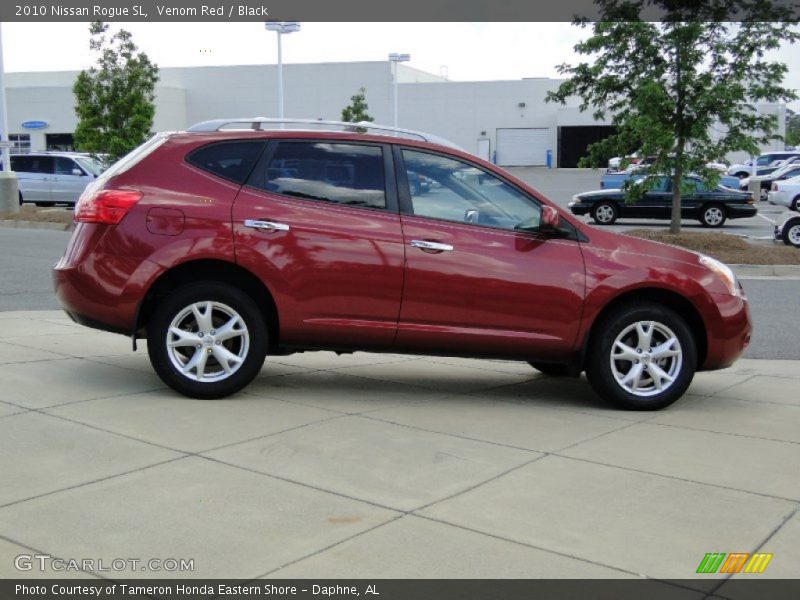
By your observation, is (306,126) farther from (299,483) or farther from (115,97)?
(115,97)

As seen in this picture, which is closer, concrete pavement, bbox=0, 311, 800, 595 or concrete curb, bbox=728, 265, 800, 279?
concrete pavement, bbox=0, 311, 800, 595

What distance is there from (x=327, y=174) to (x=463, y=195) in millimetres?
935

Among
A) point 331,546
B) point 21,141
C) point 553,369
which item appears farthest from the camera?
point 21,141

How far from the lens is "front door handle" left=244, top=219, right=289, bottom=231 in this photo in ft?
21.4

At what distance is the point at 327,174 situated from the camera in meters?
6.82

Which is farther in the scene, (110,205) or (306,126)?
(306,126)

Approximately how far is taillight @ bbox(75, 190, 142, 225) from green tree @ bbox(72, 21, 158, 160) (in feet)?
70.0

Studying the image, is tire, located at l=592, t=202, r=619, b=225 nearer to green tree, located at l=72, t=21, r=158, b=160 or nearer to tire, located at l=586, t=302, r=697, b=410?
green tree, located at l=72, t=21, r=158, b=160

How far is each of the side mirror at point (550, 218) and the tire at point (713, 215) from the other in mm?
22219

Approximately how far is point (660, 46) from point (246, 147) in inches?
585

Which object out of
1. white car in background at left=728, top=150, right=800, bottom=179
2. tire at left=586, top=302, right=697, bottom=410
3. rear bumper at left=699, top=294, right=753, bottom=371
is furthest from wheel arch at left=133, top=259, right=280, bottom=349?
white car in background at left=728, top=150, right=800, bottom=179

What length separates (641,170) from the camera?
2077cm

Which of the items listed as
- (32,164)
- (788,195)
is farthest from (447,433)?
(32,164)

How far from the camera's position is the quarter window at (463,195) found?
268 inches
